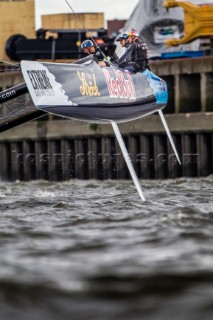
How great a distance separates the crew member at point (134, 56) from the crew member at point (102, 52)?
0.19 metres

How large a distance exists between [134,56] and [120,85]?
1928 mm

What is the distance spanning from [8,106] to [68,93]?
2.28 m

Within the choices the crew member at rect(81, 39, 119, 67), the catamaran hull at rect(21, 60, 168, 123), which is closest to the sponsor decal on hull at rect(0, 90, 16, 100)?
the catamaran hull at rect(21, 60, 168, 123)

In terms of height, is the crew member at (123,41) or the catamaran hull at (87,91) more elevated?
the crew member at (123,41)

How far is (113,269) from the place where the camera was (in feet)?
26.2

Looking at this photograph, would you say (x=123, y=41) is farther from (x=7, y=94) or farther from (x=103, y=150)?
(x=103, y=150)

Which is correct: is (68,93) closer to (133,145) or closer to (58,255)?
(58,255)

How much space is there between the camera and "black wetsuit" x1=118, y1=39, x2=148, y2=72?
17733mm

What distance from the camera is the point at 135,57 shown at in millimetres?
18078

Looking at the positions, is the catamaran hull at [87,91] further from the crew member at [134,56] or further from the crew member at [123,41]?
the crew member at [123,41]

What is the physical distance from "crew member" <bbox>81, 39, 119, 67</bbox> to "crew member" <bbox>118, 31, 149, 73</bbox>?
19 cm

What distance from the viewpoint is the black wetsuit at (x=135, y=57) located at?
17.7 meters

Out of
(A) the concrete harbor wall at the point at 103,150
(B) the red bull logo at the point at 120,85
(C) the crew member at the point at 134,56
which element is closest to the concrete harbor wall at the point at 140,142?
(A) the concrete harbor wall at the point at 103,150

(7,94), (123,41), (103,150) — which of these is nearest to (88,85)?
(7,94)
